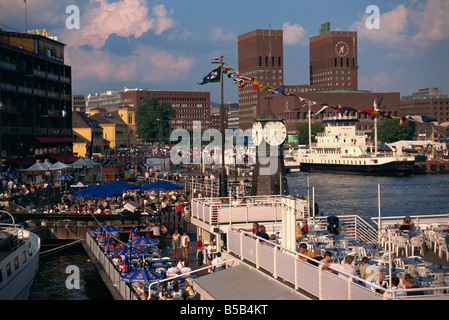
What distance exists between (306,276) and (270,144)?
59.9 ft

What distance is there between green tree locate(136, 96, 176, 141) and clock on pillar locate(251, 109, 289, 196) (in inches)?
5690

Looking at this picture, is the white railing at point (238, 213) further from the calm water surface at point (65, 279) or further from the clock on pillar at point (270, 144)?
the clock on pillar at point (270, 144)

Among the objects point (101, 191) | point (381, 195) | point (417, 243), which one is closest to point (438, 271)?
point (417, 243)

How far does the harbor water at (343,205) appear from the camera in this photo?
2597 cm

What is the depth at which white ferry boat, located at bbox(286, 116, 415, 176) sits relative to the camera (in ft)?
337

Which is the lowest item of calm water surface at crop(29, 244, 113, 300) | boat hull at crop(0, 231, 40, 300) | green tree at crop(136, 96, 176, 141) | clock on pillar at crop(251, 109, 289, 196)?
calm water surface at crop(29, 244, 113, 300)

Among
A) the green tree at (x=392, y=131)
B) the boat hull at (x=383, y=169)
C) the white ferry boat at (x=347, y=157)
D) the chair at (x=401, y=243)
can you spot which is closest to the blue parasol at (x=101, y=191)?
the chair at (x=401, y=243)

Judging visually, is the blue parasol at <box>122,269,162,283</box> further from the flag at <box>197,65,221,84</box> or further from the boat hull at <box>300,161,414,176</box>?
the boat hull at <box>300,161,414,176</box>

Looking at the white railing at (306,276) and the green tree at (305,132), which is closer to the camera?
the white railing at (306,276)

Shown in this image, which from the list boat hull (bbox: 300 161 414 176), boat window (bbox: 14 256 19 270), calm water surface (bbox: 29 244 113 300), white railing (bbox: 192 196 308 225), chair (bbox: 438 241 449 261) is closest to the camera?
chair (bbox: 438 241 449 261)

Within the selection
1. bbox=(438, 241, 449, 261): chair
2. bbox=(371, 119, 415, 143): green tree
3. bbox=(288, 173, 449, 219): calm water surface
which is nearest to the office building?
bbox=(288, 173, 449, 219): calm water surface

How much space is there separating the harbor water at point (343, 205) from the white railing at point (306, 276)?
10018 millimetres

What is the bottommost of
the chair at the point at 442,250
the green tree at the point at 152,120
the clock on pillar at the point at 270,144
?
the chair at the point at 442,250
